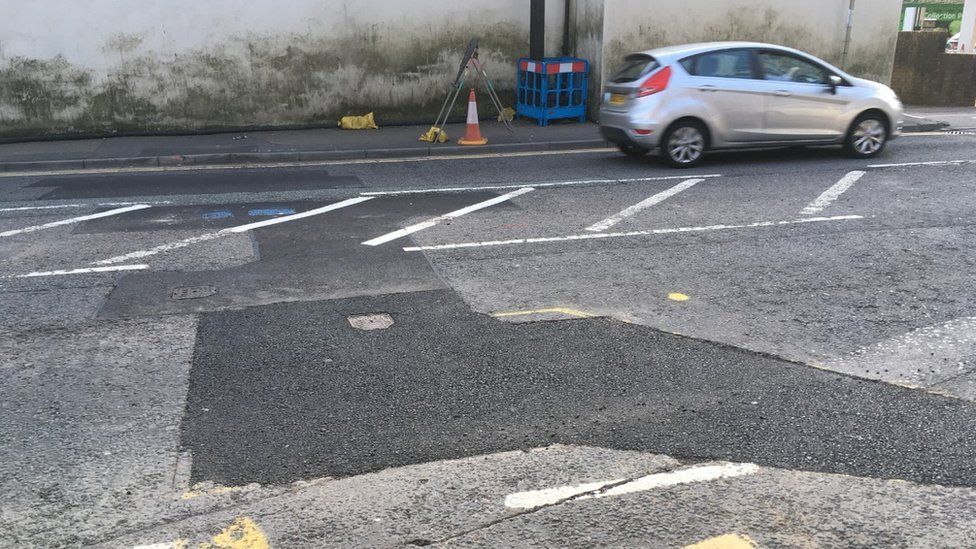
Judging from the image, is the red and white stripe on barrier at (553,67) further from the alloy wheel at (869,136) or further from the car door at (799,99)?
the alloy wheel at (869,136)

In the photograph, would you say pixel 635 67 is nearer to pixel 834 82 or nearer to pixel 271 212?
pixel 834 82

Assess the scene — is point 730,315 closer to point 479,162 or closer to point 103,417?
point 103,417

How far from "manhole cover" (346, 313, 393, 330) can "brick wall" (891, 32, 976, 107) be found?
17.9m

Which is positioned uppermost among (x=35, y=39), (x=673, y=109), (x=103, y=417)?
(x=35, y=39)

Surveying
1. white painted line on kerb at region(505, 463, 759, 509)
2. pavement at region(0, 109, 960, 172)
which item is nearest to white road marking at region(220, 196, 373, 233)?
pavement at region(0, 109, 960, 172)

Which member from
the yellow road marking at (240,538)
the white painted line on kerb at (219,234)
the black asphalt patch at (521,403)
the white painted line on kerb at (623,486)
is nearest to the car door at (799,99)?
the white painted line on kerb at (219,234)

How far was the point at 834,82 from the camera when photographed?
12312mm

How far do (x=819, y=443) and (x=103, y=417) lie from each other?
3966mm

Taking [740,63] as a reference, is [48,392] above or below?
below

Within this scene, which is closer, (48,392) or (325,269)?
(48,392)

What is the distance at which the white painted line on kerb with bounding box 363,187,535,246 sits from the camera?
848 centimetres

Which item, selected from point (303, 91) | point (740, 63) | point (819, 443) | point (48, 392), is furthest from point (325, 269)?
point (303, 91)

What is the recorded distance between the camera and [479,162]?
1298 cm

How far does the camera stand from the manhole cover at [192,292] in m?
6.81
